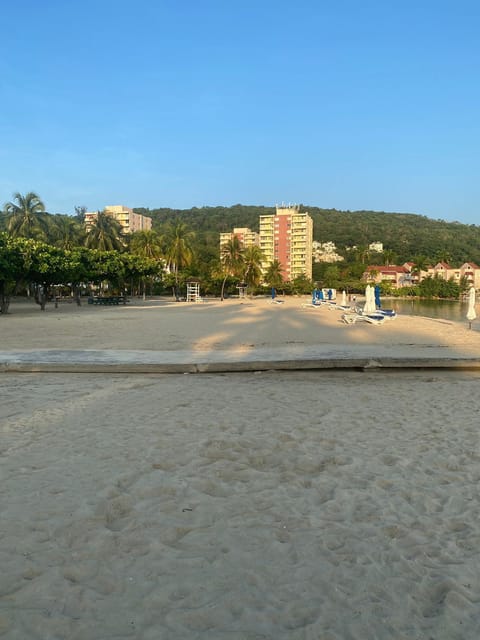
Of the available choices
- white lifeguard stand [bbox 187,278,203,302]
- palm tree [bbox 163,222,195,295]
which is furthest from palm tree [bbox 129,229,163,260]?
white lifeguard stand [bbox 187,278,203,302]

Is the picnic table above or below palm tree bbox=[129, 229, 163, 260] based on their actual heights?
below

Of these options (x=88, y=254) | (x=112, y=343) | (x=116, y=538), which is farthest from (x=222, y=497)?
(x=88, y=254)

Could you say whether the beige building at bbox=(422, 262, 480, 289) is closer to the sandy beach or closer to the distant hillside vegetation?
the distant hillside vegetation

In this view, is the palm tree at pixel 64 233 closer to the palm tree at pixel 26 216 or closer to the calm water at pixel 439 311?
the palm tree at pixel 26 216

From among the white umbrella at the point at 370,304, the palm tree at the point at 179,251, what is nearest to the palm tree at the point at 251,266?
the palm tree at the point at 179,251

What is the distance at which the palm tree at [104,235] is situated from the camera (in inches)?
2292

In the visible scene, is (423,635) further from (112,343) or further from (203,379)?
(112,343)

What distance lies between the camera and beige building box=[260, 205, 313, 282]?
128125mm

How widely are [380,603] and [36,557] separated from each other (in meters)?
1.80

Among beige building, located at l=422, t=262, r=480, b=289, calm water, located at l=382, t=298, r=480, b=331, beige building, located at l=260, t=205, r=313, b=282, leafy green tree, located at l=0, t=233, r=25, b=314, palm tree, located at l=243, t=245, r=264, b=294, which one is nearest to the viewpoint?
leafy green tree, located at l=0, t=233, r=25, b=314

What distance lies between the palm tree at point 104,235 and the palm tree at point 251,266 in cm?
2556

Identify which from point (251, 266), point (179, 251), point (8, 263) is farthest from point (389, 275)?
point (8, 263)

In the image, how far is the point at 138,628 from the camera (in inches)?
81.2

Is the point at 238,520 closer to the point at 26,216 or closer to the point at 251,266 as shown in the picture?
the point at 26,216
